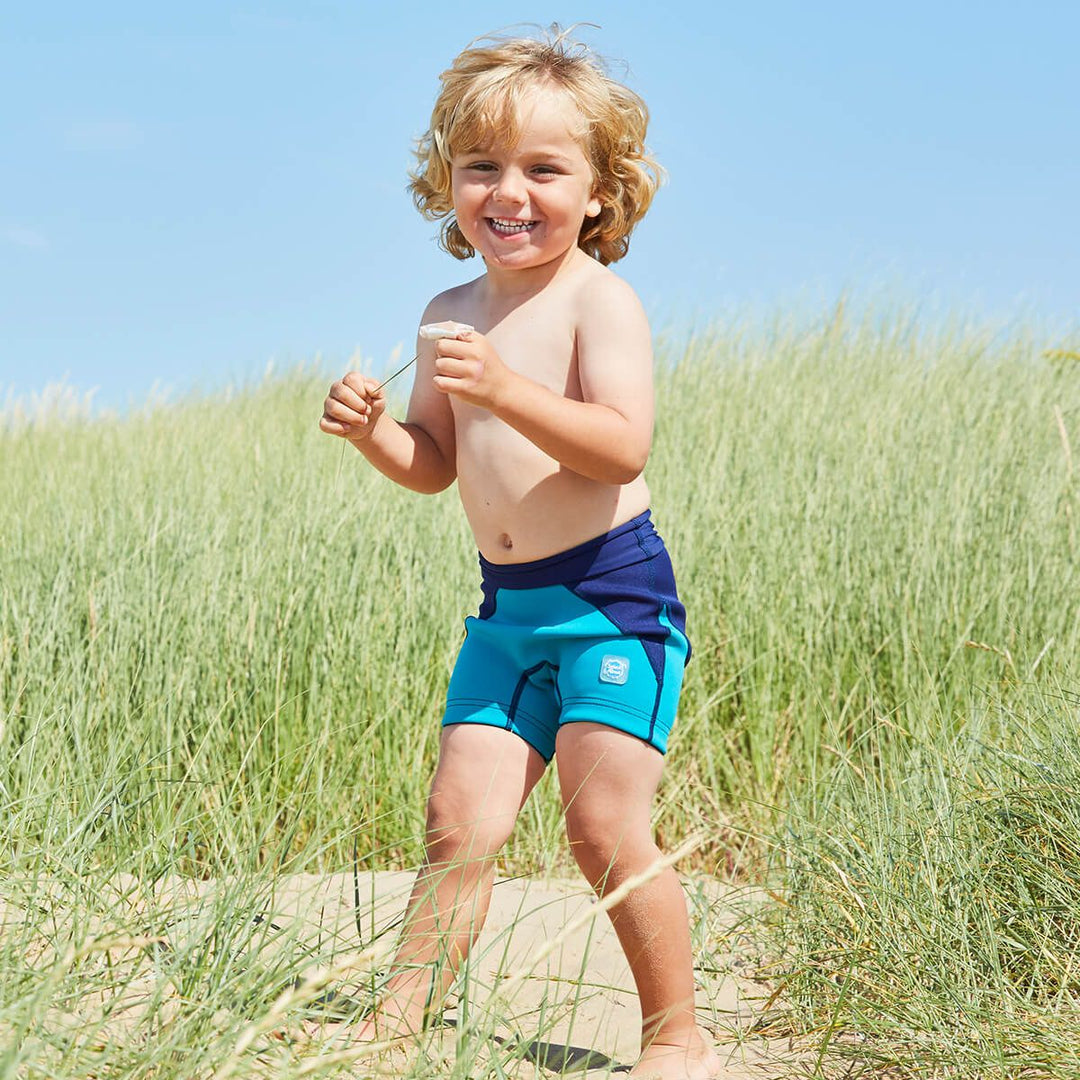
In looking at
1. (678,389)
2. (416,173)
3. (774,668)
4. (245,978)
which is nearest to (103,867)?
(245,978)

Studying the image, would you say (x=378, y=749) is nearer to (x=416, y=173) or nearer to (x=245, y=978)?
(x=416, y=173)

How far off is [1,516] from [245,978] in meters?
3.42

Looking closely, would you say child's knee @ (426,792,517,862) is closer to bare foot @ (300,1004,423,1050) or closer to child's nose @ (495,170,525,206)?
bare foot @ (300,1004,423,1050)

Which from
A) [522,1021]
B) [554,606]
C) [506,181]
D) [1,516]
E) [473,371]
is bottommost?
[522,1021]

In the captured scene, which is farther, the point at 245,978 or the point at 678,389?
the point at 678,389

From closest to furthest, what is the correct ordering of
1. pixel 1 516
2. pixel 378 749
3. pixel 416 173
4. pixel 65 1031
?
pixel 65 1031 → pixel 416 173 → pixel 378 749 → pixel 1 516

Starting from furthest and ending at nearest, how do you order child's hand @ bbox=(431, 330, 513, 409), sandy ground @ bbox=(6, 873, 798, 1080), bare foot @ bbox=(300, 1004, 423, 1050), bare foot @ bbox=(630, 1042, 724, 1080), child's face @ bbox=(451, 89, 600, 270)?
child's face @ bbox=(451, 89, 600, 270) → bare foot @ bbox=(630, 1042, 724, 1080) → child's hand @ bbox=(431, 330, 513, 409) → bare foot @ bbox=(300, 1004, 423, 1050) → sandy ground @ bbox=(6, 873, 798, 1080)

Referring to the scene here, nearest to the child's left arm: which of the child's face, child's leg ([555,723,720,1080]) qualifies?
the child's face

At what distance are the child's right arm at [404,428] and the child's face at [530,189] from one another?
11.2 inches

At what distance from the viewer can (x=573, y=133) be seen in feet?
7.22

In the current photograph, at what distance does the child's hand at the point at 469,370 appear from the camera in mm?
1885

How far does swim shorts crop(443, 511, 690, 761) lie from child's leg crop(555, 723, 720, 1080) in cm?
5

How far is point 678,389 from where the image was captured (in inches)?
269

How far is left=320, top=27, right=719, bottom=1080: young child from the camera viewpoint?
6.83 feet
